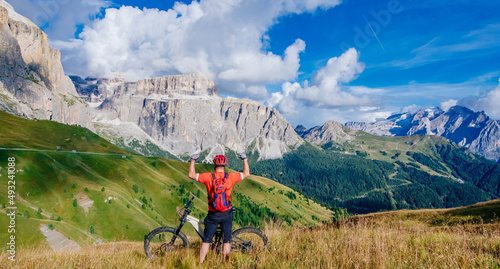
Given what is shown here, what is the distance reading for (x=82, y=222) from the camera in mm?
70062

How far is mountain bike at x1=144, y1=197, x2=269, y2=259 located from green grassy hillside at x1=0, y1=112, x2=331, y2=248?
2270cm

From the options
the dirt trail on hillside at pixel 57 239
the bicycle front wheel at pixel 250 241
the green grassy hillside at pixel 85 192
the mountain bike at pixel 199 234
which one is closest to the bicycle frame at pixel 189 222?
the mountain bike at pixel 199 234

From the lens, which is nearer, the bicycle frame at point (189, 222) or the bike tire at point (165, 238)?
the bike tire at point (165, 238)

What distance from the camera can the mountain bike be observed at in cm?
876

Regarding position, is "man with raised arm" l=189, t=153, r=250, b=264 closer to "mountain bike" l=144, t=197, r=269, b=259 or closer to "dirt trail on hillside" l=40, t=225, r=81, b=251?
"mountain bike" l=144, t=197, r=269, b=259

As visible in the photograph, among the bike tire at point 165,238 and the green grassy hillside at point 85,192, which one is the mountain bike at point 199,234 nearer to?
the bike tire at point 165,238

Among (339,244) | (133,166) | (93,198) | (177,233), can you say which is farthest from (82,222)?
(339,244)

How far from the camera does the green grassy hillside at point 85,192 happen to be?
5988cm

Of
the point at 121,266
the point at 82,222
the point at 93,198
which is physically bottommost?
the point at 82,222

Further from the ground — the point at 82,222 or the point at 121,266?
the point at 121,266

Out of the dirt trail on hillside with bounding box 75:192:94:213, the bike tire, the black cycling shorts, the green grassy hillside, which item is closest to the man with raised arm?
the black cycling shorts

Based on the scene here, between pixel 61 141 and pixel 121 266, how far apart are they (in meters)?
180

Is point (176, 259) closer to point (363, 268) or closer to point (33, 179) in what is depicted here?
point (363, 268)

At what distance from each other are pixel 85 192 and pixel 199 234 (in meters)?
84.6
